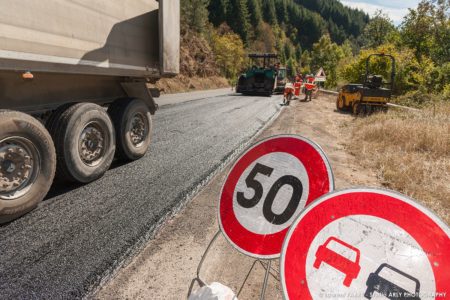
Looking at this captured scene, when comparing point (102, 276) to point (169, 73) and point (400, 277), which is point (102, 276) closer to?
point (400, 277)

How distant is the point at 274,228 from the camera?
1786mm

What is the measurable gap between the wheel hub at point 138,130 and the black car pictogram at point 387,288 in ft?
15.2

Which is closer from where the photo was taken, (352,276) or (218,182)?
(352,276)

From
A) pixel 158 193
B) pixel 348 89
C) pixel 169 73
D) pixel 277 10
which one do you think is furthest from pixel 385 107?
pixel 277 10

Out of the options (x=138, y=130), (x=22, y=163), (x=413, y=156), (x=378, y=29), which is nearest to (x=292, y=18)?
(x=378, y=29)

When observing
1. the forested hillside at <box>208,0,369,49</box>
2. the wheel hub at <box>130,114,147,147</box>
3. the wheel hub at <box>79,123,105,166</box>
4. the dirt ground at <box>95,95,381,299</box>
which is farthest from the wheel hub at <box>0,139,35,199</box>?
the forested hillside at <box>208,0,369,49</box>

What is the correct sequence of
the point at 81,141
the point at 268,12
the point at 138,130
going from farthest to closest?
the point at 268,12 → the point at 138,130 → the point at 81,141

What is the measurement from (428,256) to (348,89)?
43.8 feet

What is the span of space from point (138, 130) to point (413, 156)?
516 cm

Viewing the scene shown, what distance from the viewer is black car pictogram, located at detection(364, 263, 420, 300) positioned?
42.5 inches

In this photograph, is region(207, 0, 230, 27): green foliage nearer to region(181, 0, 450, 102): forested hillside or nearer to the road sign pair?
region(181, 0, 450, 102): forested hillside

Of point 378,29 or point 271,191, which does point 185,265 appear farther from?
point 378,29

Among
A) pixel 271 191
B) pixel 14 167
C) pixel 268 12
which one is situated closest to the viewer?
pixel 271 191

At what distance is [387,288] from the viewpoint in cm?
113
